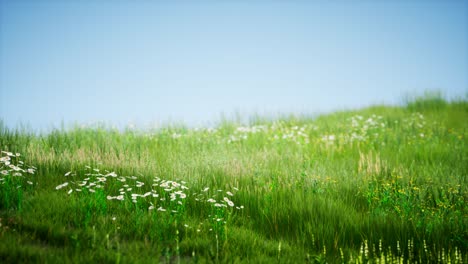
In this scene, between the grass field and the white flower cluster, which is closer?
the grass field

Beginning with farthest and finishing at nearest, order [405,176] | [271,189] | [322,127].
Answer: [322,127] → [405,176] → [271,189]

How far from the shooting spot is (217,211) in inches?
225

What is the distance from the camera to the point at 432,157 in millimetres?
11234

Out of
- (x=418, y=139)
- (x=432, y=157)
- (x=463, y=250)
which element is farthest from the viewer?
(x=418, y=139)

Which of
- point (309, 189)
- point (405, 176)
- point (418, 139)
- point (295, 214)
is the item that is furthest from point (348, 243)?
point (418, 139)

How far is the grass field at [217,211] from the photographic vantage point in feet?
16.1

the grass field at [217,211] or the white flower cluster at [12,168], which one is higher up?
the white flower cluster at [12,168]

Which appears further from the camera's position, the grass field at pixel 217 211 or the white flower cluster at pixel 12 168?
the white flower cluster at pixel 12 168

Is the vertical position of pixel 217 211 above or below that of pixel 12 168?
below

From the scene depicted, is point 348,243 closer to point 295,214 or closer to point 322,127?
point 295,214

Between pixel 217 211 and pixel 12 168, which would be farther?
pixel 12 168

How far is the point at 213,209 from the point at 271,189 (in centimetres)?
131

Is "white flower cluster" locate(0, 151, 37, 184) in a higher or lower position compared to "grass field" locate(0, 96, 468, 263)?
higher

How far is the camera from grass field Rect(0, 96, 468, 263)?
16.1 ft
